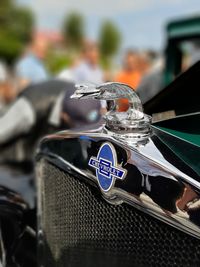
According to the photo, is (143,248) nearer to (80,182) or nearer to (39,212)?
(80,182)

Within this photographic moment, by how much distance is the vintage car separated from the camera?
4.65 ft

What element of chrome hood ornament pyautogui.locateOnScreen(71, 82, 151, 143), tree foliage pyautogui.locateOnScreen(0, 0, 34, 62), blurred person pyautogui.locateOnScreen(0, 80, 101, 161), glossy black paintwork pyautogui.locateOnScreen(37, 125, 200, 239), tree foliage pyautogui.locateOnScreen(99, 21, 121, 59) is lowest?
tree foliage pyautogui.locateOnScreen(99, 21, 121, 59)

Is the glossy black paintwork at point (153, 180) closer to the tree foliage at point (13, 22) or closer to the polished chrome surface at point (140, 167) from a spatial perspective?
the polished chrome surface at point (140, 167)

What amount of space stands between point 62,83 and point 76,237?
1.67 m

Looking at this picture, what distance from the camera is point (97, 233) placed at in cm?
167

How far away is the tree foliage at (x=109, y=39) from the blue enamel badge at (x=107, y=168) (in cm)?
6953

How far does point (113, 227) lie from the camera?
5.27 ft

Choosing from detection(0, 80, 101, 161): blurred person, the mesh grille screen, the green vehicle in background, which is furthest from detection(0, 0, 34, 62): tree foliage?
the mesh grille screen

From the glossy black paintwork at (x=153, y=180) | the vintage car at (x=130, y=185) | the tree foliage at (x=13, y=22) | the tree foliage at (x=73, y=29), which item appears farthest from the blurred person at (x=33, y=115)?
the tree foliage at (x=73, y=29)

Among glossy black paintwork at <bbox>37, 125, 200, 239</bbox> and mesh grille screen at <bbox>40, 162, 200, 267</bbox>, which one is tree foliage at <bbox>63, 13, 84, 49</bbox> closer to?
mesh grille screen at <bbox>40, 162, 200, 267</bbox>

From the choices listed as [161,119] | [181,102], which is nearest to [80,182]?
[161,119]

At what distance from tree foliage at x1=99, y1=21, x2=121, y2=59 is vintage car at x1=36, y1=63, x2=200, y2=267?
69.3 metres

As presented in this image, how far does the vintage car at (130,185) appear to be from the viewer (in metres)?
1.42

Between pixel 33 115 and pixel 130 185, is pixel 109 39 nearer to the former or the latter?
pixel 33 115
